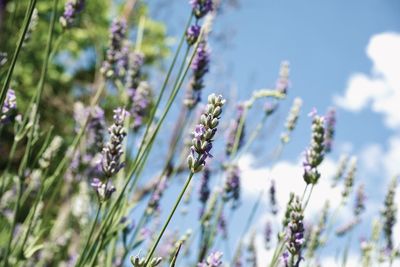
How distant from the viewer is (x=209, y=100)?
1.21 meters

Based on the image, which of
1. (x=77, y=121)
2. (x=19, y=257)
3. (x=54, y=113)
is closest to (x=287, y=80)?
(x=77, y=121)

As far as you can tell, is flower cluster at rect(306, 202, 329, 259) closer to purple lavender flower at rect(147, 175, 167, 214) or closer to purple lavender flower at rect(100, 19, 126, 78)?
purple lavender flower at rect(147, 175, 167, 214)

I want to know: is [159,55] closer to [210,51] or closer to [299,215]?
[210,51]

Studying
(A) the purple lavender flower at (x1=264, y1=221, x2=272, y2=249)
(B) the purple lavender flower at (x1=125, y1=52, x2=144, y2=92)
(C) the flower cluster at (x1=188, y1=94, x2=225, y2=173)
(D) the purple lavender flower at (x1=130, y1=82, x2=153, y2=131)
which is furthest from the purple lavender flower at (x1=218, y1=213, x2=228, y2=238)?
(C) the flower cluster at (x1=188, y1=94, x2=225, y2=173)

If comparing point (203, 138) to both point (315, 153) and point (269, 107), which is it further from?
point (269, 107)

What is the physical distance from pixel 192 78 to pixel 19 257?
1062 mm

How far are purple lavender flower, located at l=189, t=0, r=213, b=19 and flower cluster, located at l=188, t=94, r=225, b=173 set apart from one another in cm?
81

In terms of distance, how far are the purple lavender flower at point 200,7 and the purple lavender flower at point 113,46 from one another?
2.07 feet

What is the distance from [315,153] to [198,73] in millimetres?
716

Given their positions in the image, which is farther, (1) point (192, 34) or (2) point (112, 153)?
(1) point (192, 34)

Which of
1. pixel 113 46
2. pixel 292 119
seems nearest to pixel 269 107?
pixel 292 119

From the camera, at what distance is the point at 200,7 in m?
1.94

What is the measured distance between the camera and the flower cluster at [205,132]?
1176 millimetres

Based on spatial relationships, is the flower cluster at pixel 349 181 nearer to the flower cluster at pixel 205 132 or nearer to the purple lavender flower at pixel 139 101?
the purple lavender flower at pixel 139 101
